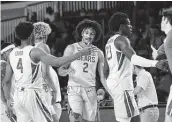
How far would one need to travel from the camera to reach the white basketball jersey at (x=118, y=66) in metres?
6.00

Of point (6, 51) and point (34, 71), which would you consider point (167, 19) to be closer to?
point (34, 71)

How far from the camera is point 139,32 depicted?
1111cm

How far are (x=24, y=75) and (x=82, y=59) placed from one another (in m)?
1.44

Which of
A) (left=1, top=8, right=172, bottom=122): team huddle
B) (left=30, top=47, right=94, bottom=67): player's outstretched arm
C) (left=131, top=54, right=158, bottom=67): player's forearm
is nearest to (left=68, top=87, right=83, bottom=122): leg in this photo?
(left=1, top=8, right=172, bottom=122): team huddle

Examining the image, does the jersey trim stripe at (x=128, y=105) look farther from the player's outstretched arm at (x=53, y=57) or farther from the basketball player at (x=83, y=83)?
the player's outstretched arm at (x=53, y=57)

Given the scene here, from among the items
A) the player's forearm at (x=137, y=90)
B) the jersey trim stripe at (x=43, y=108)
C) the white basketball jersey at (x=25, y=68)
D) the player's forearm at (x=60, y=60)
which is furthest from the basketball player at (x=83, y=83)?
the player's forearm at (x=60, y=60)

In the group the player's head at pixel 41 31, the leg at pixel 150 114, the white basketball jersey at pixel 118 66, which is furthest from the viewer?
the player's head at pixel 41 31

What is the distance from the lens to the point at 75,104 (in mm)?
6547

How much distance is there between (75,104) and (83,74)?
1.33 ft

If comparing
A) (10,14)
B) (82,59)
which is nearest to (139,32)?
(10,14)

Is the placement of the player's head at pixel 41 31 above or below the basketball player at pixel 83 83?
above

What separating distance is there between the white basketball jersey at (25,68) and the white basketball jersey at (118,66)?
1.05 meters

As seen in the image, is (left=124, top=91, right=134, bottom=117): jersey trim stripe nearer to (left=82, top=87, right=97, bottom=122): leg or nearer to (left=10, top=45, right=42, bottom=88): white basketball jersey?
(left=82, top=87, right=97, bottom=122): leg

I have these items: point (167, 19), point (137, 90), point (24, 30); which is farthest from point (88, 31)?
point (167, 19)
